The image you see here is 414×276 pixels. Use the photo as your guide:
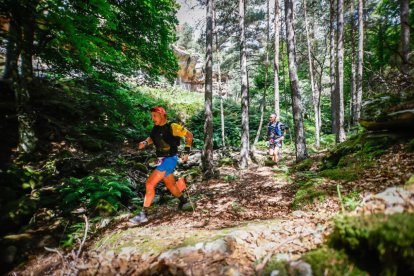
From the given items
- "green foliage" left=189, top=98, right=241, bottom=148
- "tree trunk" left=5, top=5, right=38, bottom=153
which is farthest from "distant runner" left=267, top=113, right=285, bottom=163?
"tree trunk" left=5, top=5, right=38, bottom=153

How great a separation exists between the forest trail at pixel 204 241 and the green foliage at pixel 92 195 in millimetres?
757

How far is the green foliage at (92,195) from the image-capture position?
5578 mm

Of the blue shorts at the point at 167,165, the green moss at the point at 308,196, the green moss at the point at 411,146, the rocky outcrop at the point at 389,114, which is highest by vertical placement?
the rocky outcrop at the point at 389,114

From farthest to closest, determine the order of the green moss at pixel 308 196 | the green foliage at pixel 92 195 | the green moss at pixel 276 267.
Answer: the green foliage at pixel 92 195 < the green moss at pixel 308 196 < the green moss at pixel 276 267

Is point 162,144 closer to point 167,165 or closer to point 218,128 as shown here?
point 167,165

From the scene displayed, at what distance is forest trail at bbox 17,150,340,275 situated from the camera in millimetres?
2785

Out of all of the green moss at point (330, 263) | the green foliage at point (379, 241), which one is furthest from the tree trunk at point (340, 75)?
the green moss at point (330, 263)

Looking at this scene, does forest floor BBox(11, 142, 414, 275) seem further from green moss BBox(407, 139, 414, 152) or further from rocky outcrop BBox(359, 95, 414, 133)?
rocky outcrop BBox(359, 95, 414, 133)

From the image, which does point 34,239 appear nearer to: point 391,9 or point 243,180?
point 243,180

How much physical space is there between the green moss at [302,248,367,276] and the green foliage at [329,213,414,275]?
0.09 m

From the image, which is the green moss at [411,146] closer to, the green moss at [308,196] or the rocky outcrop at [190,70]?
the green moss at [308,196]

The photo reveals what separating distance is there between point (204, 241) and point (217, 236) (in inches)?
7.8

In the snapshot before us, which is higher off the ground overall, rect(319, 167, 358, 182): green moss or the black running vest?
the black running vest

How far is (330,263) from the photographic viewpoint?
7.31 feet
